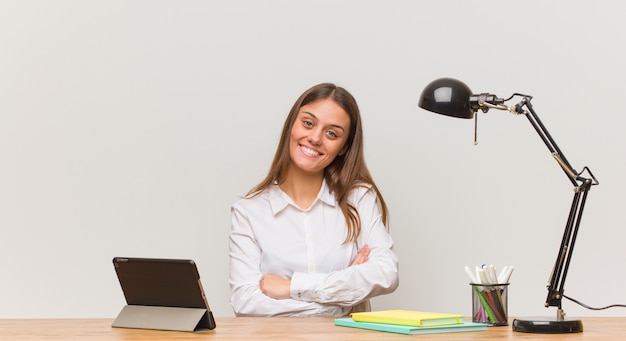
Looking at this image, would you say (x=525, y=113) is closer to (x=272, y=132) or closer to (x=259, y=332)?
(x=259, y=332)

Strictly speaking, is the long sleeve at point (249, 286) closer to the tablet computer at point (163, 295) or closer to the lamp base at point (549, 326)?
the tablet computer at point (163, 295)

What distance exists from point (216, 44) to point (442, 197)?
4.02ft

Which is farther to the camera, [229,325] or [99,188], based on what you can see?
[99,188]

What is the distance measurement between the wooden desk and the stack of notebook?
3 cm

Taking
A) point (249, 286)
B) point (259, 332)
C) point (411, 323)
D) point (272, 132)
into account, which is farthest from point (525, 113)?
point (272, 132)

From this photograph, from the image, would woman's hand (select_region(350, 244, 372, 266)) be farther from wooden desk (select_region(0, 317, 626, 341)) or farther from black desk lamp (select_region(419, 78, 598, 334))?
black desk lamp (select_region(419, 78, 598, 334))

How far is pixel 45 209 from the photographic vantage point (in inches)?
141

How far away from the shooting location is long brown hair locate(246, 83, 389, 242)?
3.11m

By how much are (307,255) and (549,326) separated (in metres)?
1.20

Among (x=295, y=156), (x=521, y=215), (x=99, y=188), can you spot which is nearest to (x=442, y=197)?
(x=521, y=215)

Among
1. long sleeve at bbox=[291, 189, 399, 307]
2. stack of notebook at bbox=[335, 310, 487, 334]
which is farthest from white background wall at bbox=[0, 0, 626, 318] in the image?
stack of notebook at bbox=[335, 310, 487, 334]

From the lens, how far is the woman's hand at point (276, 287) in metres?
2.75

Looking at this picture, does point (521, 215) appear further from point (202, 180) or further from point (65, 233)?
point (65, 233)

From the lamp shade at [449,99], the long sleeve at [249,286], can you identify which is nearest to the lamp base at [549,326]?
the lamp shade at [449,99]
